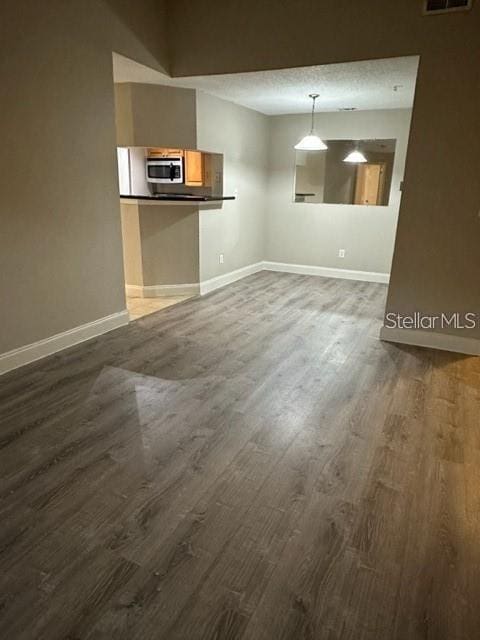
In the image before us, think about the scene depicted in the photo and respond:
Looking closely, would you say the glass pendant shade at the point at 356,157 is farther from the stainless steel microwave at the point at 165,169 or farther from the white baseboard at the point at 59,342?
the white baseboard at the point at 59,342

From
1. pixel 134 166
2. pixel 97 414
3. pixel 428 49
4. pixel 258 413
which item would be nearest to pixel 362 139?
pixel 428 49

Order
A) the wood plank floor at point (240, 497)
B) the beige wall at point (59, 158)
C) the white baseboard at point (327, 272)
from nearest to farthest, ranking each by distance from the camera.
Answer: the wood plank floor at point (240, 497), the beige wall at point (59, 158), the white baseboard at point (327, 272)

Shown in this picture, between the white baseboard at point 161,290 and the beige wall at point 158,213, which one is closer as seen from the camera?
the beige wall at point 158,213

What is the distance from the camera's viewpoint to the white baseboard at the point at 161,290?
17.7ft

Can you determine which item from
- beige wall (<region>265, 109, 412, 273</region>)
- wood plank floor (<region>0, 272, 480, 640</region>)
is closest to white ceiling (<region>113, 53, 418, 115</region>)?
beige wall (<region>265, 109, 412, 273</region>)

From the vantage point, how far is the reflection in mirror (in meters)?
6.05

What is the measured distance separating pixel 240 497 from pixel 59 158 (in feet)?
9.60

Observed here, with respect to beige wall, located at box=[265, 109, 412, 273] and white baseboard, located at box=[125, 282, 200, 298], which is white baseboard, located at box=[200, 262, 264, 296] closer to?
white baseboard, located at box=[125, 282, 200, 298]

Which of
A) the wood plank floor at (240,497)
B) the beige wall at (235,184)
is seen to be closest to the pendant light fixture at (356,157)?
the beige wall at (235,184)

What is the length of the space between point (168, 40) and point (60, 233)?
7.83ft

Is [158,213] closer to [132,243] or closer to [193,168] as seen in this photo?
[132,243]

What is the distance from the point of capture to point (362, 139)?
607cm

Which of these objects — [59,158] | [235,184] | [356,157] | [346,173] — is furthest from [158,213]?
[356,157]

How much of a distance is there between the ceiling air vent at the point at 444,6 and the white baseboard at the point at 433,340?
2.57 meters
